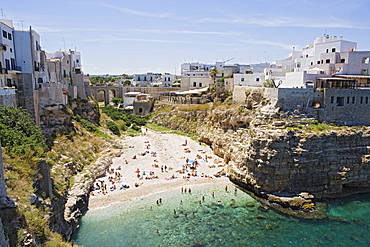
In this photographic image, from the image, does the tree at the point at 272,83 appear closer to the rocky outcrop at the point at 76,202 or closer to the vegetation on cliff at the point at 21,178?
the rocky outcrop at the point at 76,202

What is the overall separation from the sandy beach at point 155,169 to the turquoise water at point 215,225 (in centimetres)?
170

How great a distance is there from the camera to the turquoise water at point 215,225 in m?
18.2

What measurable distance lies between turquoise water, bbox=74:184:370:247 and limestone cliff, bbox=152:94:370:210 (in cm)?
168

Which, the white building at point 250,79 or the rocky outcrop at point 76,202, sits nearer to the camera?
the rocky outcrop at point 76,202

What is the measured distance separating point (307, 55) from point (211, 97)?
50.5 feet

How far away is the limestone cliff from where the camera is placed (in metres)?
23.8

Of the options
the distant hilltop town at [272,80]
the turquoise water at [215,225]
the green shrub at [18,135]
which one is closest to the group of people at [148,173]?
the turquoise water at [215,225]

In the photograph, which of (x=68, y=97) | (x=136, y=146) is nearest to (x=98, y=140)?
(x=136, y=146)

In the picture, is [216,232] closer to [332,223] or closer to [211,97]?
[332,223]

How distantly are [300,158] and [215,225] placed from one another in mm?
9531

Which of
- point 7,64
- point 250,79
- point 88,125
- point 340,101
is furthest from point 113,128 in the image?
point 340,101

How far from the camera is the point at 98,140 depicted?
111ft

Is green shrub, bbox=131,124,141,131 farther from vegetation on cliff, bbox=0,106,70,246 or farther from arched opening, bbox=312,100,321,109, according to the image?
arched opening, bbox=312,100,321,109

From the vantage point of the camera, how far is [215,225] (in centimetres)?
1998
